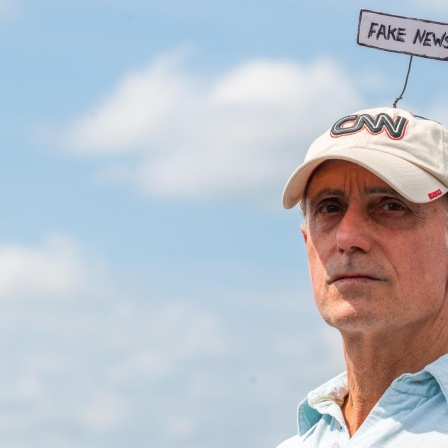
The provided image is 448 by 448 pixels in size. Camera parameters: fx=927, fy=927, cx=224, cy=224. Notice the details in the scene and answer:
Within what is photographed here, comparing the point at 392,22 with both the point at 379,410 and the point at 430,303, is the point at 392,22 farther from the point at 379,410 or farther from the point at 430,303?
the point at 379,410

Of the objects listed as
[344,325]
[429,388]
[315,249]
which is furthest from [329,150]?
[429,388]

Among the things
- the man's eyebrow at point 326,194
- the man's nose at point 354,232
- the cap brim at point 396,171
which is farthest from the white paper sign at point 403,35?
the man's nose at point 354,232

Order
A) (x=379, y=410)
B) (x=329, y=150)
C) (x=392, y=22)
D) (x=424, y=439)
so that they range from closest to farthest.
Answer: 1. (x=424, y=439)
2. (x=379, y=410)
3. (x=329, y=150)
4. (x=392, y=22)

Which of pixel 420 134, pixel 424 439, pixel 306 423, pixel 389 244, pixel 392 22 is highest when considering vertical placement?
pixel 392 22

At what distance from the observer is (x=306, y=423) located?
4465mm

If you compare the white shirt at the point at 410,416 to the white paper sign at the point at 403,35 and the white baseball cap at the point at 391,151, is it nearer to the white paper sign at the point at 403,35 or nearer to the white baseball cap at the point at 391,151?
the white baseball cap at the point at 391,151

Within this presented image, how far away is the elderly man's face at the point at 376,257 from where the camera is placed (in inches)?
149

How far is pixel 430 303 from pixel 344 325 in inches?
14.6

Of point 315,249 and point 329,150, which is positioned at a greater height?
point 329,150

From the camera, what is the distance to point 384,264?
3793 millimetres

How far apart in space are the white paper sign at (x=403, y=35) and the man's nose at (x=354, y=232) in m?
0.98

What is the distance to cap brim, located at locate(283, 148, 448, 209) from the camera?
12.4ft

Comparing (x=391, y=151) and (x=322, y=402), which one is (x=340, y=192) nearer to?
(x=391, y=151)

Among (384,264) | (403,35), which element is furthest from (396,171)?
(403,35)
